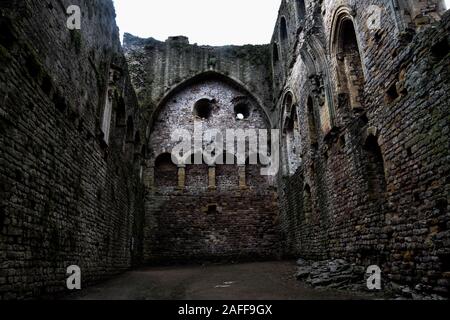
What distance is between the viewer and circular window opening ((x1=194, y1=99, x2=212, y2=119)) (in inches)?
693

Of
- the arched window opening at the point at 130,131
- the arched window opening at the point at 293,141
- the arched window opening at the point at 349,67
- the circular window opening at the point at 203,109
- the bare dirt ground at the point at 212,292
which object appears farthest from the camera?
the circular window opening at the point at 203,109

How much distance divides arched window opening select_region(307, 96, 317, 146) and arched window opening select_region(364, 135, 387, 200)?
3559 mm

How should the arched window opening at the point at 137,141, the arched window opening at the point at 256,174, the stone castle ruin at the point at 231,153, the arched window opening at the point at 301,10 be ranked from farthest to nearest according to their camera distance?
the arched window opening at the point at 256,174
the arched window opening at the point at 137,141
the arched window opening at the point at 301,10
the stone castle ruin at the point at 231,153

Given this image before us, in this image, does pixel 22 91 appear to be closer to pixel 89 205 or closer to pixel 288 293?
pixel 89 205

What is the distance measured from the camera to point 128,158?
12.8 m

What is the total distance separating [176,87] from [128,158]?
236 inches

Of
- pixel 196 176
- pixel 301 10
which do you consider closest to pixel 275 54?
pixel 301 10

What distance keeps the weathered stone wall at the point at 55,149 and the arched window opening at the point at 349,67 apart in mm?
6337

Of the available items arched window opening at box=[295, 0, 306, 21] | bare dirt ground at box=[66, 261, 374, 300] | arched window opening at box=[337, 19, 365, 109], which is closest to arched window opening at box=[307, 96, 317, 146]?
arched window opening at box=[337, 19, 365, 109]

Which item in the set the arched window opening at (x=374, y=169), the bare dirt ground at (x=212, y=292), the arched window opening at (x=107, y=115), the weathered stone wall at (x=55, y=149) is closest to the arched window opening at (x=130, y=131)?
the weathered stone wall at (x=55, y=149)

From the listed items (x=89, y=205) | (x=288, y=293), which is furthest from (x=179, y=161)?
(x=288, y=293)

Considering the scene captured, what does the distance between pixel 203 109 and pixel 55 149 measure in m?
12.4

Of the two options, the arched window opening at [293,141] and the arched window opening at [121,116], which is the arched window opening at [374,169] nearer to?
the arched window opening at [293,141]

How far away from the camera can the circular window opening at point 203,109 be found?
17.6 m
